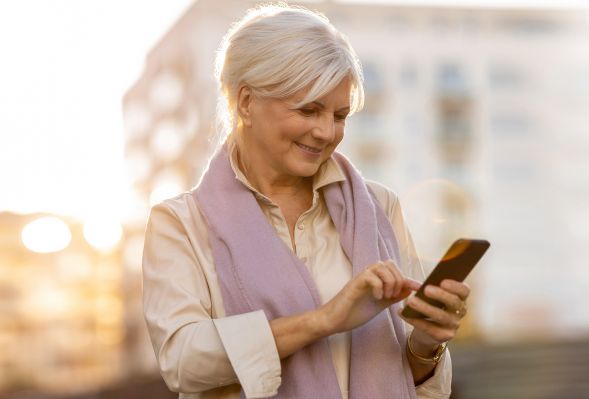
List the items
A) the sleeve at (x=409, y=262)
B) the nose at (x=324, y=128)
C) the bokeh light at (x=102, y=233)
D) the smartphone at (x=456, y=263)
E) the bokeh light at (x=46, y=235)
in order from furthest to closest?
the bokeh light at (x=46, y=235)
the bokeh light at (x=102, y=233)
the sleeve at (x=409, y=262)
the nose at (x=324, y=128)
the smartphone at (x=456, y=263)

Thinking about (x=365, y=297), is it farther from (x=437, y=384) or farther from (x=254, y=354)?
(x=437, y=384)

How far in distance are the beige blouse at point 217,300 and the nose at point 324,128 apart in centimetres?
22

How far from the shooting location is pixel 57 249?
89250 mm

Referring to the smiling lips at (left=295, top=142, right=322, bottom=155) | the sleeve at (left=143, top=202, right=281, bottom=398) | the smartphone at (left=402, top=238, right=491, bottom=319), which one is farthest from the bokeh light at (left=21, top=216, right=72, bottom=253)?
the smartphone at (left=402, top=238, right=491, bottom=319)

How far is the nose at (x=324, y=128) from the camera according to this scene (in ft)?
8.86

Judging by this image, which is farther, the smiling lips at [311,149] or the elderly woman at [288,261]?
the smiling lips at [311,149]

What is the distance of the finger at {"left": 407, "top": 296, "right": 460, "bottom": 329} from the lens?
8.43 feet

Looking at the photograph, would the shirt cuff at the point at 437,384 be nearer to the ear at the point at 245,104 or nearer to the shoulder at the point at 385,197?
the shoulder at the point at 385,197

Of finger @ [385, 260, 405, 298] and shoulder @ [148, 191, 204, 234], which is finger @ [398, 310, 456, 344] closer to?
finger @ [385, 260, 405, 298]

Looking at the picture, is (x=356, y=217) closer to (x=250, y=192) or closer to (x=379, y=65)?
(x=250, y=192)

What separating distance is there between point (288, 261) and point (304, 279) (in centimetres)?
5

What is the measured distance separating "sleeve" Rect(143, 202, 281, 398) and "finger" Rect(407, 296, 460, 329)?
306 millimetres

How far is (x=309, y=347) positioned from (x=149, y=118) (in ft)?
250

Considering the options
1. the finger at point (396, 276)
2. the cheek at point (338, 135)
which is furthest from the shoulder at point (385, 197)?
the finger at point (396, 276)
